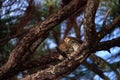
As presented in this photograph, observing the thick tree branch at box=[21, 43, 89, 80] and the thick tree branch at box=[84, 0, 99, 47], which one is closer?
the thick tree branch at box=[84, 0, 99, 47]

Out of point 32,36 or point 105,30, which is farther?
point 32,36

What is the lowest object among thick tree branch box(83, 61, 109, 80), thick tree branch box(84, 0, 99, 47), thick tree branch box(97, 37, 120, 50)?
thick tree branch box(84, 0, 99, 47)

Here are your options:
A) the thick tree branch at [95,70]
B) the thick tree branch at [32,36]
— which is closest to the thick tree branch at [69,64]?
the thick tree branch at [32,36]

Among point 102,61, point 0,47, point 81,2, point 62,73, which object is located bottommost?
point 62,73

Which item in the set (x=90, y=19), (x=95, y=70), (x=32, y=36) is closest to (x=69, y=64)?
(x=90, y=19)

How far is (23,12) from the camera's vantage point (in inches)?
80.0

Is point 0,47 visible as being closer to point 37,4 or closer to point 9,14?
point 9,14

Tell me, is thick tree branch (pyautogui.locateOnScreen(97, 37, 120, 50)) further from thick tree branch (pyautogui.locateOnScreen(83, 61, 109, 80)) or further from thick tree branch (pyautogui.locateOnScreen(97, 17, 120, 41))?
thick tree branch (pyautogui.locateOnScreen(83, 61, 109, 80))

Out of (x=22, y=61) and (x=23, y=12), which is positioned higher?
(x=23, y=12)

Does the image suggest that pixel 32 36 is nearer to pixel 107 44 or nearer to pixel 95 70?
pixel 107 44

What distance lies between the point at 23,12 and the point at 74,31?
0.50 m

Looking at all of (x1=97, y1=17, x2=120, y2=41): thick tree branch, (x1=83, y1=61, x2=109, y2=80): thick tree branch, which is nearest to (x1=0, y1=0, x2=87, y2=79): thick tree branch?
(x1=97, y1=17, x2=120, y2=41): thick tree branch

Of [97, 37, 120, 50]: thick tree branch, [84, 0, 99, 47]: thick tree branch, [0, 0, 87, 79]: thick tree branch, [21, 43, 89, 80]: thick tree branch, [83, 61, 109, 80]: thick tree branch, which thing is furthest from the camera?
[83, 61, 109, 80]: thick tree branch

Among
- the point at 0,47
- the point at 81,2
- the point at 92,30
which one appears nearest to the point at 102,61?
the point at 81,2
